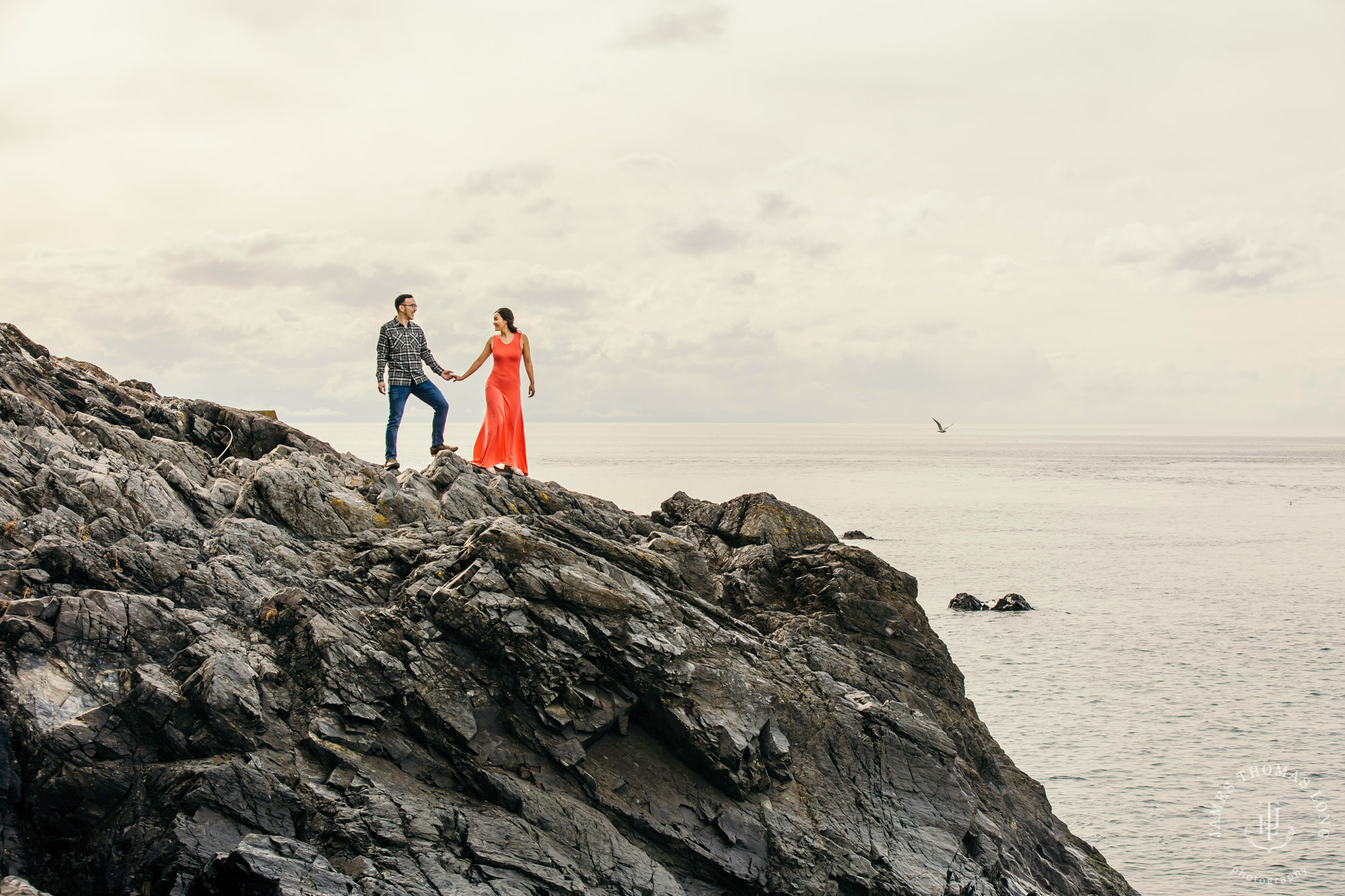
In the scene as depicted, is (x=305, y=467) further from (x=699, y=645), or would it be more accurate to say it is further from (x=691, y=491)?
(x=691, y=491)

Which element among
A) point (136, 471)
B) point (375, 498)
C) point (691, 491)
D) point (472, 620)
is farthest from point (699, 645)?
point (691, 491)

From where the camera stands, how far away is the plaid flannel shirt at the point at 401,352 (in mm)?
22875

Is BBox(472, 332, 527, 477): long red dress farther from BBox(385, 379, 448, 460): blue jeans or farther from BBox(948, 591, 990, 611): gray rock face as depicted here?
BBox(948, 591, 990, 611): gray rock face

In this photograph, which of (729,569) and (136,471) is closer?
(136,471)

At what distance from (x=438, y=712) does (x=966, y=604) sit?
4387 centimetres

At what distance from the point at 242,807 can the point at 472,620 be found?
12.8 ft

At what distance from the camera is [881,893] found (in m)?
13.2

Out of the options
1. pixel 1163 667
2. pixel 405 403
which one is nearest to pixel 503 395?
pixel 405 403

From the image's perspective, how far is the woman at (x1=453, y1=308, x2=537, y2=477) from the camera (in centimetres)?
2406

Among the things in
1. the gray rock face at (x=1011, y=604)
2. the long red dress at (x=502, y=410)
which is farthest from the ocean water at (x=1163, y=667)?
the long red dress at (x=502, y=410)

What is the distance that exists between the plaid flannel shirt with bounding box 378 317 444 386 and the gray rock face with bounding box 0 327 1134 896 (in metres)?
4.76

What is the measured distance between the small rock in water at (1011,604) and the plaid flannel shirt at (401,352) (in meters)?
38.9

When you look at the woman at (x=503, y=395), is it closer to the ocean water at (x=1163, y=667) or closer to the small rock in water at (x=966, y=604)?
the ocean water at (x=1163, y=667)

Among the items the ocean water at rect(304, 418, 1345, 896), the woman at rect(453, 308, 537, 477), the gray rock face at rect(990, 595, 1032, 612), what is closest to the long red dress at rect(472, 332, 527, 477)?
the woman at rect(453, 308, 537, 477)
